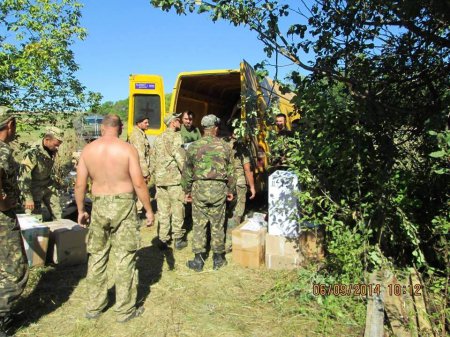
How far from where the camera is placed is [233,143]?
223 inches

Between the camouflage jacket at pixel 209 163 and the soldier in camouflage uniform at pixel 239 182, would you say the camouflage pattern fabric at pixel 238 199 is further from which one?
the camouflage jacket at pixel 209 163

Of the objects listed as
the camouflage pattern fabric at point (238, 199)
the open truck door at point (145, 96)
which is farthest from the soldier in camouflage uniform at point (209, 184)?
the open truck door at point (145, 96)

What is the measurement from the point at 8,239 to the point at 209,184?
223 centimetres

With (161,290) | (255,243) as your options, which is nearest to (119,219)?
(161,290)

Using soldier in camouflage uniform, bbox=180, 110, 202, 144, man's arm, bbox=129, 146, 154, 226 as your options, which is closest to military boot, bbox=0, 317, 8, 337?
man's arm, bbox=129, 146, 154, 226

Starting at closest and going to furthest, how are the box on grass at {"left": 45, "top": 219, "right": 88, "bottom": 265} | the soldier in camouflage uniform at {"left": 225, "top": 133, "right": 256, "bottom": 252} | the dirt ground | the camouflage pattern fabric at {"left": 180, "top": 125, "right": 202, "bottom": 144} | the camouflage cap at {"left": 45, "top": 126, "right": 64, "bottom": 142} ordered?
the dirt ground, the box on grass at {"left": 45, "top": 219, "right": 88, "bottom": 265}, the camouflage cap at {"left": 45, "top": 126, "right": 64, "bottom": 142}, the soldier in camouflage uniform at {"left": 225, "top": 133, "right": 256, "bottom": 252}, the camouflage pattern fabric at {"left": 180, "top": 125, "right": 202, "bottom": 144}

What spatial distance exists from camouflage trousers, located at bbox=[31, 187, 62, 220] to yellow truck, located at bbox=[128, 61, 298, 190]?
2268 millimetres

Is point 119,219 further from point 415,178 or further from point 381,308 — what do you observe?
point 415,178

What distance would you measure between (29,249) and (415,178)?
4.61 m

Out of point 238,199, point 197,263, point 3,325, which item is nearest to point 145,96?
point 238,199

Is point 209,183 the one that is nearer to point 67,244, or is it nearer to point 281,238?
point 281,238

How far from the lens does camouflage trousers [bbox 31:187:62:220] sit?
225 inches

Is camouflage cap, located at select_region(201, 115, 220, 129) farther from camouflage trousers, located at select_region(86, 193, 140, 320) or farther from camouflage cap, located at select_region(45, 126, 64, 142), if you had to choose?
camouflage cap, located at select_region(45, 126, 64, 142)

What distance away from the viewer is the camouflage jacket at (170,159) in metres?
5.46
